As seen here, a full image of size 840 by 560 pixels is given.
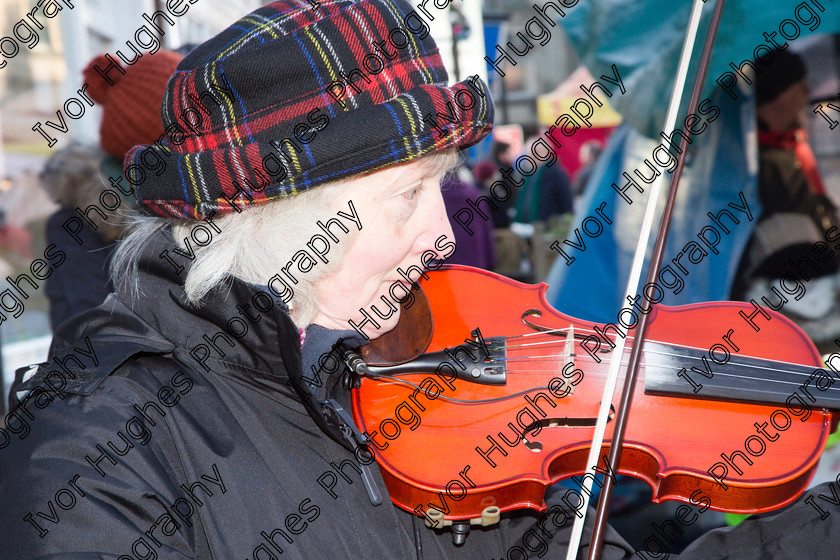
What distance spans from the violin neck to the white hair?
0.59 m

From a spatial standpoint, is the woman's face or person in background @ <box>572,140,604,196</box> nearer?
the woman's face

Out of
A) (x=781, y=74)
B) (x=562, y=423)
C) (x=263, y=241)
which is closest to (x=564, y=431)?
(x=562, y=423)

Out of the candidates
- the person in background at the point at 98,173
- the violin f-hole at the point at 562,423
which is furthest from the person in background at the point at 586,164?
the violin f-hole at the point at 562,423

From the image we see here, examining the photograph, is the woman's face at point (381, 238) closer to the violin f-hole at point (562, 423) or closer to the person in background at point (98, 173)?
the violin f-hole at point (562, 423)

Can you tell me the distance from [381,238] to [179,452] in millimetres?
455

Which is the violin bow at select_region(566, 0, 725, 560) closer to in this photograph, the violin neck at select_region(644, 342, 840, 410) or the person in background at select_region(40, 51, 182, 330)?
the violin neck at select_region(644, 342, 840, 410)

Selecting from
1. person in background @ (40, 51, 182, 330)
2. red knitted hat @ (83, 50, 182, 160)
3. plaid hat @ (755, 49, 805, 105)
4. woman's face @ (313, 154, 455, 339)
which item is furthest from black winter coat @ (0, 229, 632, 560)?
plaid hat @ (755, 49, 805, 105)

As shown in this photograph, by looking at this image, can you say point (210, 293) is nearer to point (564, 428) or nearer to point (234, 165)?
point (234, 165)

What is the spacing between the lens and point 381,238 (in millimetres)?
1164

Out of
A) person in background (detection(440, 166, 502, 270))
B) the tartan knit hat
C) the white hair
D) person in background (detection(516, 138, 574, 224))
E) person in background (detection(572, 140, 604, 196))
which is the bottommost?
person in background (detection(572, 140, 604, 196))

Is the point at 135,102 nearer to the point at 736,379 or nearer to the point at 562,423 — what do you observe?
the point at 562,423

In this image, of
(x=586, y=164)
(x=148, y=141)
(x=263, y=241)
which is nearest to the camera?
(x=263, y=241)

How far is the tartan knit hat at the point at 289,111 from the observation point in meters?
1.04

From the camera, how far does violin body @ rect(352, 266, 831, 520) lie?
1.18m
